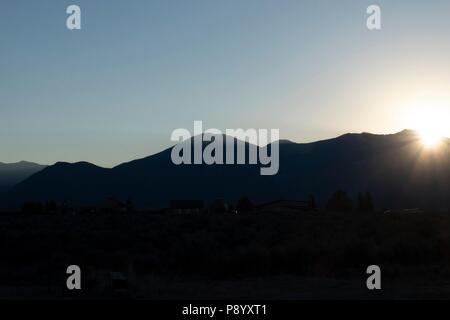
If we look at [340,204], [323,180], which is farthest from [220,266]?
[323,180]

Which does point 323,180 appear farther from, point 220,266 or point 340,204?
point 220,266

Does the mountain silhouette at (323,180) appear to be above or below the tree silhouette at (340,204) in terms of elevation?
above

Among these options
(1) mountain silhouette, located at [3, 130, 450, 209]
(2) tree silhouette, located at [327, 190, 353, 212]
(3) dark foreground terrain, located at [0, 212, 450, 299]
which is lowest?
(3) dark foreground terrain, located at [0, 212, 450, 299]

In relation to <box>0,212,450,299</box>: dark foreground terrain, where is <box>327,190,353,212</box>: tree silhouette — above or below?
above

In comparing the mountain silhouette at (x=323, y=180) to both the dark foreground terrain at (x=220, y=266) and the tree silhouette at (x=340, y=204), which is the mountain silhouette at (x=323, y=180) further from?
the dark foreground terrain at (x=220, y=266)

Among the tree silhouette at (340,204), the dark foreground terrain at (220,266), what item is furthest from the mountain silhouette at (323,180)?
the dark foreground terrain at (220,266)

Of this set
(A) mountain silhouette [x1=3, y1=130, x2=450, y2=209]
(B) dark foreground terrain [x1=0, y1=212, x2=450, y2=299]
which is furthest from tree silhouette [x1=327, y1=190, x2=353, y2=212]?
(A) mountain silhouette [x1=3, y1=130, x2=450, y2=209]

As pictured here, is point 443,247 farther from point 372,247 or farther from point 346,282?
point 346,282

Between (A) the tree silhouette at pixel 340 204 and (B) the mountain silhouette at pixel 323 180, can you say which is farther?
(B) the mountain silhouette at pixel 323 180

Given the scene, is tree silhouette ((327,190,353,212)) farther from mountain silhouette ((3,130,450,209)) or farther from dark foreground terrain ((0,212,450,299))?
mountain silhouette ((3,130,450,209))

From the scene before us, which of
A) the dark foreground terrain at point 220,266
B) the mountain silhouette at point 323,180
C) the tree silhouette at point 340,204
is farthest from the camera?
the mountain silhouette at point 323,180

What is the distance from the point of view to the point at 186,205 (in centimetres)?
8900

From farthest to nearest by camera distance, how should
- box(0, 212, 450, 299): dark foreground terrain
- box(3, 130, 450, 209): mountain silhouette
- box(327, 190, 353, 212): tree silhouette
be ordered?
box(3, 130, 450, 209): mountain silhouette → box(327, 190, 353, 212): tree silhouette → box(0, 212, 450, 299): dark foreground terrain
